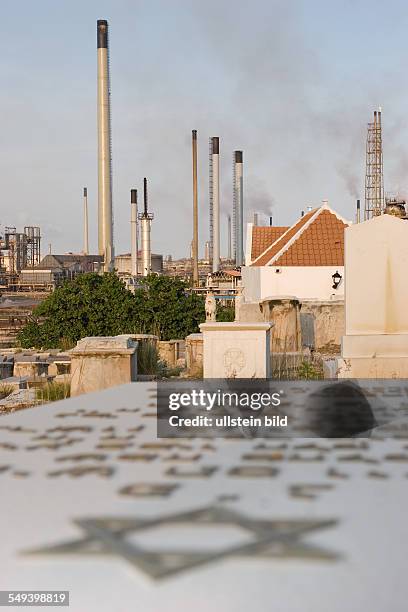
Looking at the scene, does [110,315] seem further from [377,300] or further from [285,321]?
[377,300]

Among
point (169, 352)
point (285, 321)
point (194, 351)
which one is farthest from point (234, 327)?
point (169, 352)

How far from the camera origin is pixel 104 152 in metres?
46.4

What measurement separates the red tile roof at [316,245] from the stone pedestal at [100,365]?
19.8 meters

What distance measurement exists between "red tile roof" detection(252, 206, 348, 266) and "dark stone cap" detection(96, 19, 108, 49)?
23.2 metres

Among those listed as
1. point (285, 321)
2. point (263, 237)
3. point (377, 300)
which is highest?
point (263, 237)

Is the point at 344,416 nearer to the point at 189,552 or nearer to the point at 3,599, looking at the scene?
the point at 189,552

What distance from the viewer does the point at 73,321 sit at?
17750 millimetres

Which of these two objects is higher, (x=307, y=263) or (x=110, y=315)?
(x=307, y=263)

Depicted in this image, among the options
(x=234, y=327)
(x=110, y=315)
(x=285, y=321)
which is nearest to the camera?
(x=234, y=327)

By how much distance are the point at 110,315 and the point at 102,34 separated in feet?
108

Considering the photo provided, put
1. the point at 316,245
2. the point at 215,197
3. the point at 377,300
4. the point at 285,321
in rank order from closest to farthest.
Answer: the point at 377,300 → the point at 285,321 → the point at 316,245 → the point at 215,197

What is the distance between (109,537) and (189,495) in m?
0.54

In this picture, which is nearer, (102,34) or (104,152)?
(102,34)

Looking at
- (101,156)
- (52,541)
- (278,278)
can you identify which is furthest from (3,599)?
(101,156)
